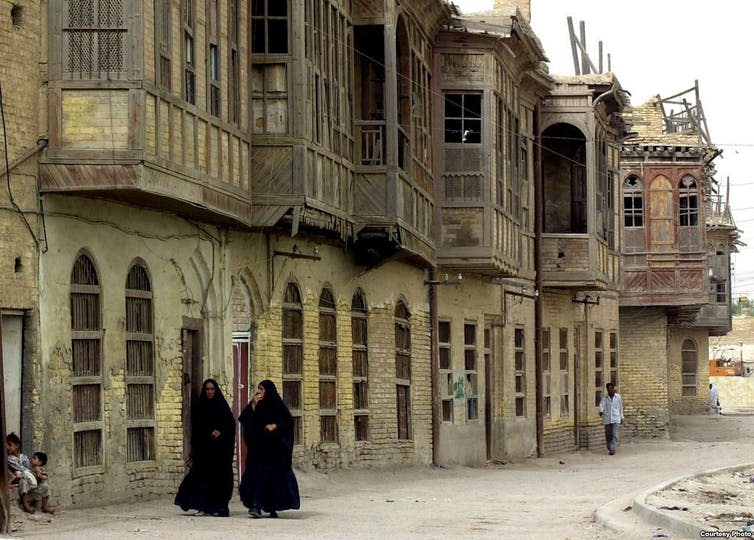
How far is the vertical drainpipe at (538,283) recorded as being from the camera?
108 ft

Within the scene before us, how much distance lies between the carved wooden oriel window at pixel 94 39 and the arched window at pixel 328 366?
7.91m

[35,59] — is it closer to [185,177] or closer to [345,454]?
[185,177]

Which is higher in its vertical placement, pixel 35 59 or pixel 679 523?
pixel 35 59

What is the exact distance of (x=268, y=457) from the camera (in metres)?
15.9

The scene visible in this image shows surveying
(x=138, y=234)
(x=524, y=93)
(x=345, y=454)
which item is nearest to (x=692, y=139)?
(x=524, y=93)

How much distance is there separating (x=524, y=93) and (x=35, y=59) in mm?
18018

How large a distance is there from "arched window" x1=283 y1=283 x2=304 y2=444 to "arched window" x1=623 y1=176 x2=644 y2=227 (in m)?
23.6

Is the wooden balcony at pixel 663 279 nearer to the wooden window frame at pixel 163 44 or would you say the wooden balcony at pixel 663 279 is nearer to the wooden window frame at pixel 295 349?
the wooden window frame at pixel 295 349

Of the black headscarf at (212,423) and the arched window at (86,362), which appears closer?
the arched window at (86,362)

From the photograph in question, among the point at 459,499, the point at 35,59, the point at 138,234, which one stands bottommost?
the point at 459,499

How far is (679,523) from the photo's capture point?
13586 mm

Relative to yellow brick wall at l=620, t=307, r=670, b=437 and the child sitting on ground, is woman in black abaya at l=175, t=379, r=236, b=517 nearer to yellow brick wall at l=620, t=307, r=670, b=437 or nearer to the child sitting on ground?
the child sitting on ground

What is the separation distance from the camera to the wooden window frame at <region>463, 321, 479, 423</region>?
2980 cm

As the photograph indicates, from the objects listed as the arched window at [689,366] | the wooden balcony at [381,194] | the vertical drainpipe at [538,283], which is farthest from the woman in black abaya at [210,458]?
the arched window at [689,366]
